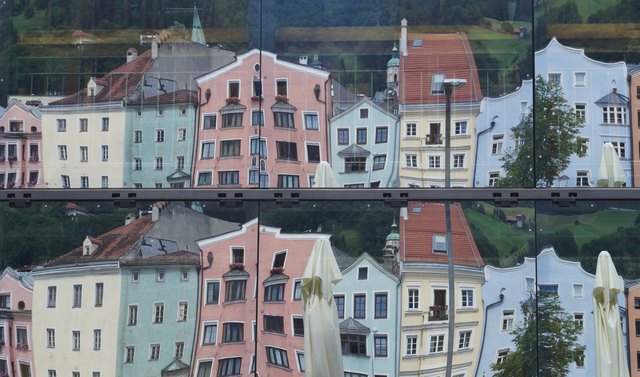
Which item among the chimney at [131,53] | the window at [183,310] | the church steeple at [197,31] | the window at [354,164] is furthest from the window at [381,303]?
the chimney at [131,53]

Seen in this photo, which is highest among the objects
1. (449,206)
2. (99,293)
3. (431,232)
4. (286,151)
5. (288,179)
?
(286,151)

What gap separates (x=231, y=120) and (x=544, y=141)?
10.8 feet

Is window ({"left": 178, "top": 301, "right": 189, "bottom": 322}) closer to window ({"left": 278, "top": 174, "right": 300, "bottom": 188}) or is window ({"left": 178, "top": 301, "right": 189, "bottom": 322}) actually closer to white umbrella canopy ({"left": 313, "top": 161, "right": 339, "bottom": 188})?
window ({"left": 278, "top": 174, "right": 300, "bottom": 188})

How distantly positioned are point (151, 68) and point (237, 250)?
2140 mm

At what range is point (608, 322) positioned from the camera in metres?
16.9

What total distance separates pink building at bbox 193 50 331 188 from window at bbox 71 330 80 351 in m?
2.01

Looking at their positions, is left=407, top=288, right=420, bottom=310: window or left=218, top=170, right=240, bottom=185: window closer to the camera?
left=407, top=288, right=420, bottom=310: window

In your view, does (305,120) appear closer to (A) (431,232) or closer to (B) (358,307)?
(A) (431,232)

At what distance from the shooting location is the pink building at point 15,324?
17609 millimetres

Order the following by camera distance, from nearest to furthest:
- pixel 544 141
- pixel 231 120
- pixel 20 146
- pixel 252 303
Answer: pixel 252 303 < pixel 544 141 < pixel 231 120 < pixel 20 146

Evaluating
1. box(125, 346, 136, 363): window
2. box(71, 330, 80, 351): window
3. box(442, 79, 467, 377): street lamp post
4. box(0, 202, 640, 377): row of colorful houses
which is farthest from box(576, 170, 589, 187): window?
box(71, 330, 80, 351): window

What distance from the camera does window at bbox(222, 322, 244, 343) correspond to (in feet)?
57.1

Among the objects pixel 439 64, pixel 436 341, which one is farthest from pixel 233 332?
pixel 439 64

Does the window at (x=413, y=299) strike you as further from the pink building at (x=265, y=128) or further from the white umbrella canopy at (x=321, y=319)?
the pink building at (x=265, y=128)
